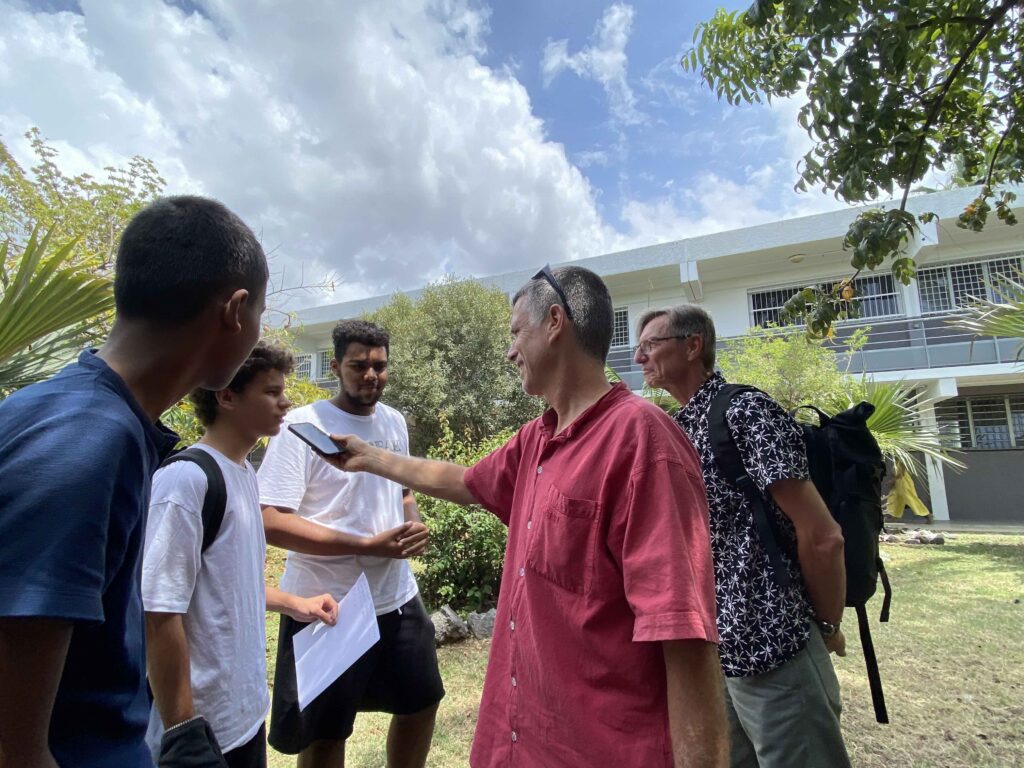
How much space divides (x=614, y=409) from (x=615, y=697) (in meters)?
0.62

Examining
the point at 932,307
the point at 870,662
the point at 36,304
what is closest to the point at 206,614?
the point at 36,304

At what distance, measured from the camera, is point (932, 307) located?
14.2m

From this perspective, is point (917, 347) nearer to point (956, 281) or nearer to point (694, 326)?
point (956, 281)

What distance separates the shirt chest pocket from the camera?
1276 mm

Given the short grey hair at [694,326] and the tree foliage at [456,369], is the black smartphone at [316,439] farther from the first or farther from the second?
the tree foliage at [456,369]

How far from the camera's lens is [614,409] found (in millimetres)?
1398

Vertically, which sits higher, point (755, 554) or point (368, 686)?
point (755, 554)

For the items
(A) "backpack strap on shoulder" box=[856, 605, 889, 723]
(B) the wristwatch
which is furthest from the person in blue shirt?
(A) "backpack strap on shoulder" box=[856, 605, 889, 723]

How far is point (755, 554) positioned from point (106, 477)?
1842 millimetres

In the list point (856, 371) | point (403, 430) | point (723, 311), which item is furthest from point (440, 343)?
point (403, 430)

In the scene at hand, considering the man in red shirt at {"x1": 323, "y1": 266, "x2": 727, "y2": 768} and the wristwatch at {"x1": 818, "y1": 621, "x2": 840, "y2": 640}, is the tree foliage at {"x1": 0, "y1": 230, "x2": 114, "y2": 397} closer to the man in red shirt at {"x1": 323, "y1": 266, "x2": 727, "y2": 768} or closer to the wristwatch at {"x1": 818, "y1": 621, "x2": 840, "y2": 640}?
the man in red shirt at {"x1": 323, "y1": 266, "x2": 727, "y2": 768}

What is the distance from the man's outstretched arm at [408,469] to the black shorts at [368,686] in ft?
2.28

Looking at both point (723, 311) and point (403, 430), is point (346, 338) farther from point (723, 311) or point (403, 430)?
point (723, 311)

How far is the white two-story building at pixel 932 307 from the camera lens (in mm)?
13359
